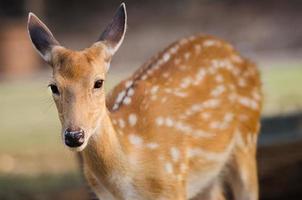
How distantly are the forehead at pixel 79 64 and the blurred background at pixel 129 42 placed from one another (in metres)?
4.79

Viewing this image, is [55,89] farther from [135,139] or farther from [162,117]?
[162,117]

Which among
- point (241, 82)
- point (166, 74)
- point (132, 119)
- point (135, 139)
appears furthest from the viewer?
point (241, 82)

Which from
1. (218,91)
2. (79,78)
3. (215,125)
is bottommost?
(215,125)

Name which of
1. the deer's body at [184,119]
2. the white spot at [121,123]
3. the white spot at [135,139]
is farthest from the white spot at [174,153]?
the white spot at [121,123]

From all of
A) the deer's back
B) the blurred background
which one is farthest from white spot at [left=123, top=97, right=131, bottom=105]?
the blurred background

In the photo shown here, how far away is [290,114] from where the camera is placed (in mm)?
10055

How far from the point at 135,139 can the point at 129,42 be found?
1030cm

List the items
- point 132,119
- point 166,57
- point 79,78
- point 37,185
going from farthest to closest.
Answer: point 37,185, point 166,57, point 132,119, point 79,78

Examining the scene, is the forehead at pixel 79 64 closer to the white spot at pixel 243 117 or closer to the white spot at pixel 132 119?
the white spot at pixel 132 119

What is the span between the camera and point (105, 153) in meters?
5.80

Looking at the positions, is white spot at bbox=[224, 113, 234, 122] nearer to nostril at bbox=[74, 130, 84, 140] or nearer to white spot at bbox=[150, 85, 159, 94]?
white spot at bbox=[150, 85, 159, 94]

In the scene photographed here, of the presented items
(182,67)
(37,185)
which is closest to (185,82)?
(182,67)

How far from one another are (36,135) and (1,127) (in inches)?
40.5

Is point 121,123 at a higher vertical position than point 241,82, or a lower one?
lower
